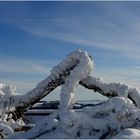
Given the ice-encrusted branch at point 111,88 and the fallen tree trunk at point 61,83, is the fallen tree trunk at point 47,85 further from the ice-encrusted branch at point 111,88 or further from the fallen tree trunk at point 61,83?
the ice-encrusted branch at point 111,88

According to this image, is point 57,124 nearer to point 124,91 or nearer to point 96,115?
point 96,115

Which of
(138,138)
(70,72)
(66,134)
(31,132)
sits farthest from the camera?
(70,72)

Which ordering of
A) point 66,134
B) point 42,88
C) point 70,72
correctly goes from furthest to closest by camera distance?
point 42,88
point 70,72
point 66,134

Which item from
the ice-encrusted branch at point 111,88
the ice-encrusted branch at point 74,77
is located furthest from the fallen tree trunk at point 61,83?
the ice-encrusted branch at point 74,77

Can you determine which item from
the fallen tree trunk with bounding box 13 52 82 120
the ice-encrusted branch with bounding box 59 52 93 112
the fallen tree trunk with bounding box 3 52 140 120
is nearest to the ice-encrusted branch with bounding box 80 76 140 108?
the fallen tree trunk with bounding box 3 52 140 120

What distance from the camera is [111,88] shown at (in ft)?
45.8

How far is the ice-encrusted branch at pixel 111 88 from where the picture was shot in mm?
13602

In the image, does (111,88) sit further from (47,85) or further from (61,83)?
(47,85)

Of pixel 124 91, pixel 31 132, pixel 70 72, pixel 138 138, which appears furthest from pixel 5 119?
pixel 138 138

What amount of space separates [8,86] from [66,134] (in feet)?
20.4

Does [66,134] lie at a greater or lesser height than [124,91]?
lesser

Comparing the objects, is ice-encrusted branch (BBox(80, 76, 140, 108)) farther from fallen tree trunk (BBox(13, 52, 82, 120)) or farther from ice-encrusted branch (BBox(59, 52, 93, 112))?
fallen tree trunk (BBox(13, 52, 82, 120))

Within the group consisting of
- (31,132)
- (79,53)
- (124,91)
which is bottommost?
(31,132)

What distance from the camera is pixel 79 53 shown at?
43.6 feet
